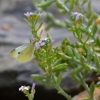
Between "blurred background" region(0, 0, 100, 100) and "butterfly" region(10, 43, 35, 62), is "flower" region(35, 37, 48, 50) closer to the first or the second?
"butterfly" region(10, 43, 35, 62)

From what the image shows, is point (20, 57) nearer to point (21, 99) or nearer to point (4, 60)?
point (21, 99)

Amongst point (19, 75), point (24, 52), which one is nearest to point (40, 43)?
point (24, 52)

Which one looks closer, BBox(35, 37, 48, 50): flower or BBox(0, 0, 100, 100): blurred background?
BBox(35, 37, 48, 50): flower

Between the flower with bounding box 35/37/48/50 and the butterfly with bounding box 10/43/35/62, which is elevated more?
the flower with bounding box 35/37/48/50

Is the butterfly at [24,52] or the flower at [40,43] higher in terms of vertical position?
the flower at [40,43]

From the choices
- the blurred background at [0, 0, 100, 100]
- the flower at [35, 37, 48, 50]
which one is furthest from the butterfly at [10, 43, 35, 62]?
the blurred background at [0, 0, 100, 100]

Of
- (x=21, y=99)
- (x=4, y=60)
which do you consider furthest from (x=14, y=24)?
(x=21, y=99)

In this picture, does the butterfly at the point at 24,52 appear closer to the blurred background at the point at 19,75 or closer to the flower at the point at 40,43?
the flower at the point at 40,43

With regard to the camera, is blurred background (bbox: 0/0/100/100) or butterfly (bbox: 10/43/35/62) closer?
butterfly (bbox: 10/43/35/62)

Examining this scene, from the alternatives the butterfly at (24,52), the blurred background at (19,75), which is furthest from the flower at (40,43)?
the blurred background at (19,75)
